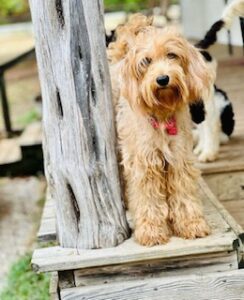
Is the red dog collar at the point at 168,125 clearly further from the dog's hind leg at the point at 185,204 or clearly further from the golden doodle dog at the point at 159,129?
the dog's hind leg at the point at 185,204

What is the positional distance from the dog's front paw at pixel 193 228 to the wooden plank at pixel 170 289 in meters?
0.20

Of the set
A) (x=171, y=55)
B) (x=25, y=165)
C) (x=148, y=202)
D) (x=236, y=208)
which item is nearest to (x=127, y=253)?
(x=148, y=202)

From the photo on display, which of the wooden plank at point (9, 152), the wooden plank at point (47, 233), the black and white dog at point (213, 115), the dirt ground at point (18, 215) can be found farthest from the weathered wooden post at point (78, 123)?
the wooden plank at point (9, 152)

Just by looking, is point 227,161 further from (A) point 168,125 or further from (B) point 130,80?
(B) point 130,80

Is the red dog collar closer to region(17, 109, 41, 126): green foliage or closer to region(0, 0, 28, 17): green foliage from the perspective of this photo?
region(17, 109, 41, 126): green foliage

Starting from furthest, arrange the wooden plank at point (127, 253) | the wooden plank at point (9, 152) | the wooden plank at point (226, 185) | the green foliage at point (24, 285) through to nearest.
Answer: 1. the wooden plank at point (9, 152)
2. the wooden plank at point (226, 185)
3. the green foliage at point (24, 285)
4. the wooden plank at point (127, 253)

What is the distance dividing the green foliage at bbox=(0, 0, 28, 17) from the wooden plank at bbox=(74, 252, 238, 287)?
80.0ft

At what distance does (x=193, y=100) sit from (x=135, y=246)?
76cm

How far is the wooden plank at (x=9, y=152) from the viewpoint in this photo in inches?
311

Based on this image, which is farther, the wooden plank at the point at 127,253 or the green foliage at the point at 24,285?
the green foliage at the point at 24,285

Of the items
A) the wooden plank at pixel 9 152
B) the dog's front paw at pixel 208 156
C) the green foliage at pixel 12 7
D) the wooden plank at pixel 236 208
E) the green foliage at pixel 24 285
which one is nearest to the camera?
the wooden plank at pixel 236 208

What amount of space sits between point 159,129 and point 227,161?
148 cm

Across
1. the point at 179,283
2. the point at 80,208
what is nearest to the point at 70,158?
the point at 80,208

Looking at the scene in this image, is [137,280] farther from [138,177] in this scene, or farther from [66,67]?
[66,67]
